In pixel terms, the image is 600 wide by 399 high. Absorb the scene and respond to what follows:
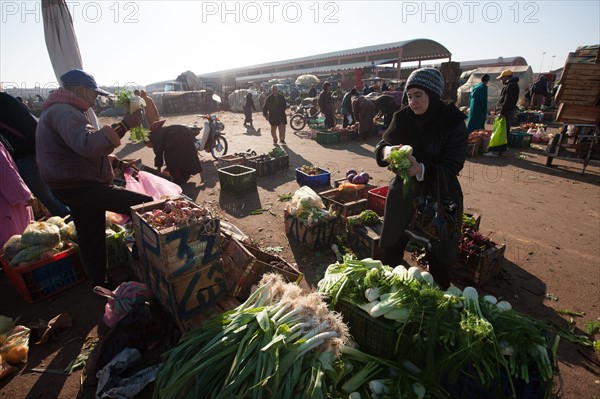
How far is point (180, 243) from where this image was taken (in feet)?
9.35

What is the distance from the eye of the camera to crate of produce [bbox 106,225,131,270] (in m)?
4.40

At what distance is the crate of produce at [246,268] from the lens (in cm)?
331

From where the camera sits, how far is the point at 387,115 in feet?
44.1

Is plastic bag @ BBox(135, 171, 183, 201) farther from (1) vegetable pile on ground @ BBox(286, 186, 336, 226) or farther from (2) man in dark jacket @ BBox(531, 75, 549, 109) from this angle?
(2) man in dark jacket @ BBox(531, 75, 549, 109)

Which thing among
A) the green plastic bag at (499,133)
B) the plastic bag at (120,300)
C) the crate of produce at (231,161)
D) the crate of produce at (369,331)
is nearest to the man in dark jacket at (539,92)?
the green plastic bag at (499,133)

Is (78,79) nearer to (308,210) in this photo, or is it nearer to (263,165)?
(308,210)

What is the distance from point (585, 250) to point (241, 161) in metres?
7.69

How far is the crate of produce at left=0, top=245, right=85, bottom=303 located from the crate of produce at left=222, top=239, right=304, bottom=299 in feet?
7.07

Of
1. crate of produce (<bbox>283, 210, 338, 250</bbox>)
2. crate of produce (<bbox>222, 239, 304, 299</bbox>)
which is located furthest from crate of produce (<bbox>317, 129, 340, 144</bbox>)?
crate of produce (<bbox>222, 239, 304, 299</bbox>)

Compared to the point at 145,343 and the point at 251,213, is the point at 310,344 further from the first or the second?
the point at 251,213

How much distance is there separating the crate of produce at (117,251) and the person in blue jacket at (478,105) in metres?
10.4

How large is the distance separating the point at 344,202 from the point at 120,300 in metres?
3.98

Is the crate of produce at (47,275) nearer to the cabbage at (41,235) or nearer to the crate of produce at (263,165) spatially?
the cabbage at (41,235)

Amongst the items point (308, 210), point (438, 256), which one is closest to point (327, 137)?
point (308, 210)
